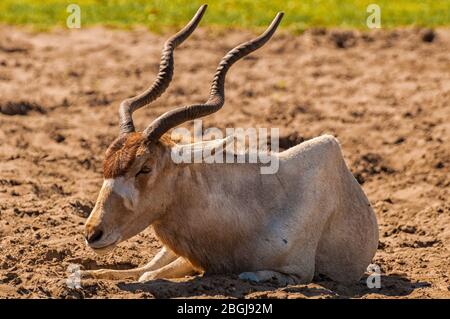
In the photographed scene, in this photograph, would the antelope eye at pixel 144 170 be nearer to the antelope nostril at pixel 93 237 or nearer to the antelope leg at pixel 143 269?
the antelope nostril at pixel 93 237

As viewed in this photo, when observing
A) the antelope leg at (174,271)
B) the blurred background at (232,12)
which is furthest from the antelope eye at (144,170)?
the blurred background at (232,12)

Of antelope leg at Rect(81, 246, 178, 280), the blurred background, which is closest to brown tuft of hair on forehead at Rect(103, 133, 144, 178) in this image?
antelope leg at Rect(81, 246, 178, 280)

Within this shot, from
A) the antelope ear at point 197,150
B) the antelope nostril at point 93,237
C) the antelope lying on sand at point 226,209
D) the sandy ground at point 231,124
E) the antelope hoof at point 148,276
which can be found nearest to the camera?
the antelope nostril at point 93,237

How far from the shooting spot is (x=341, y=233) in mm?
10172

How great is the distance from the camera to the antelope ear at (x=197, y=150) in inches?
364

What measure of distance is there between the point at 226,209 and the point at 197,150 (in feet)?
1.69

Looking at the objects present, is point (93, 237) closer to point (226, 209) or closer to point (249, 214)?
point (226, 209)

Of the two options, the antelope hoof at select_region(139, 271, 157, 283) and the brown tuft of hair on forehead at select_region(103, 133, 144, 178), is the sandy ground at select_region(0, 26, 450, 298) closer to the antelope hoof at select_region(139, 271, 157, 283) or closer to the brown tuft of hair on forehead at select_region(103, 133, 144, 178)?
Answer: the antelope hoof at select_region(139, 271, 157, 283)

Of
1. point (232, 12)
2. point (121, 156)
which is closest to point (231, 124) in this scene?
point (232, 12)

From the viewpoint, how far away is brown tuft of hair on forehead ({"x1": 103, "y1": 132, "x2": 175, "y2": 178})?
8875 millimetres

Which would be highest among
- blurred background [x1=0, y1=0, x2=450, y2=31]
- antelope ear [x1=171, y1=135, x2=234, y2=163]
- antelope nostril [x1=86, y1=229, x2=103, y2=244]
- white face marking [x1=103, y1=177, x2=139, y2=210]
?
blurred background [x1=0, y1=0, x2=450, y2=31]

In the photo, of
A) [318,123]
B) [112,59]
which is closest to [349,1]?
[112,59]

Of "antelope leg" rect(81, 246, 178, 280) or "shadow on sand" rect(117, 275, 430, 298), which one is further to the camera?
"antelope leg" rect(81, 246, 178, 280)

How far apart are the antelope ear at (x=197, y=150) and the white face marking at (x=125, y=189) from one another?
0.46 metres
